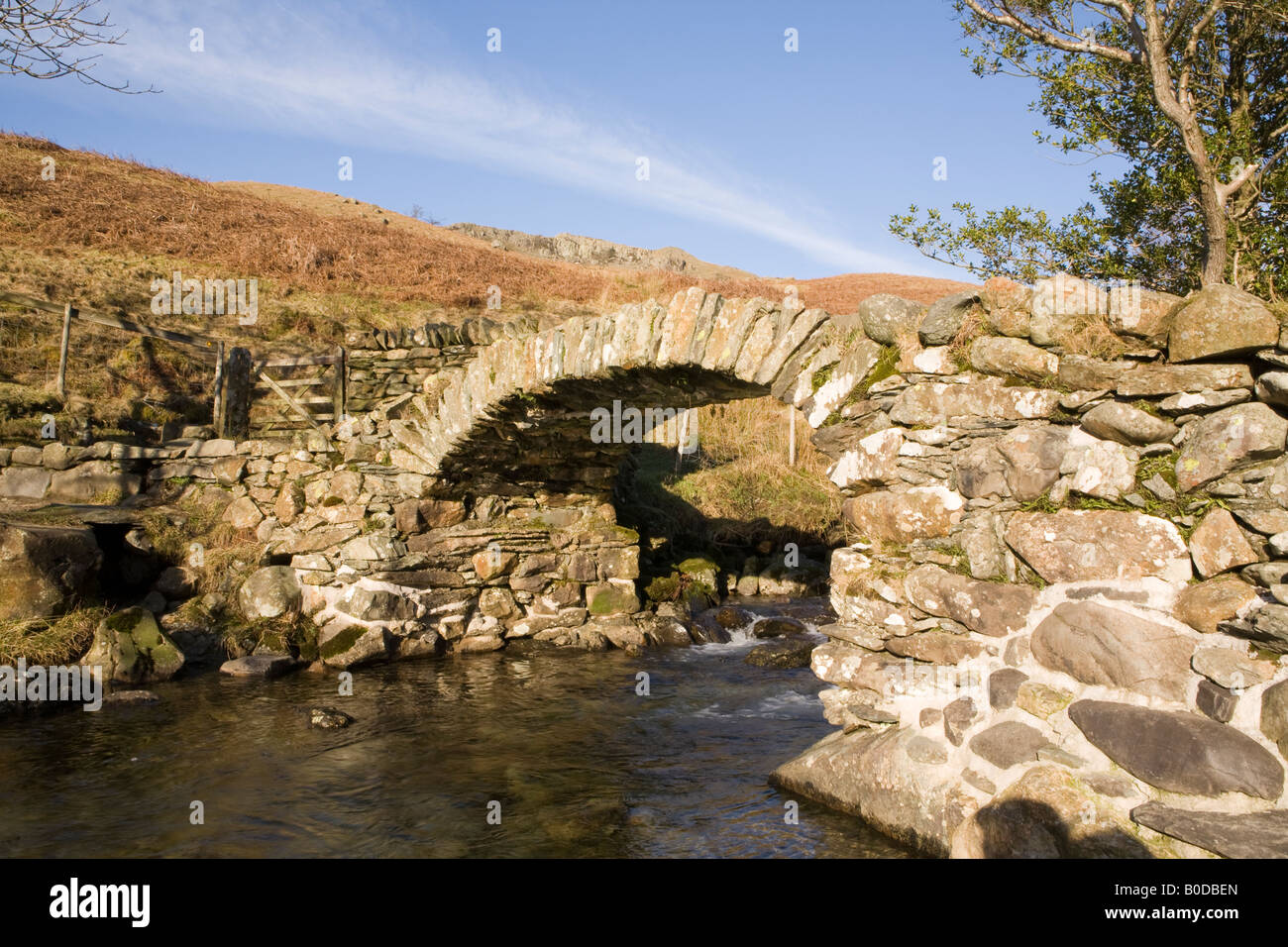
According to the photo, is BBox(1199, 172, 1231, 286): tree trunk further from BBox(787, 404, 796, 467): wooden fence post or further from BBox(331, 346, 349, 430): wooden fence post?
BBox(787, 404, 796, 467): wooden fence post

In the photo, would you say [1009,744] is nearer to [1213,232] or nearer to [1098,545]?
[1098,545]

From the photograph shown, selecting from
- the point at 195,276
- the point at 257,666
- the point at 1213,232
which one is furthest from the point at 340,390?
the point at 195,276

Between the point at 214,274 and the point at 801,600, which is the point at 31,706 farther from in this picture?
the point at 214,274

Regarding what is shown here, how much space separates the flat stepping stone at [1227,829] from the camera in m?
2.76

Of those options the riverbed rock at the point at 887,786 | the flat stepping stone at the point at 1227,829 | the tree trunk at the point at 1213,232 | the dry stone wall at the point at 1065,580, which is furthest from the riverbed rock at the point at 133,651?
the tree trunk at the point at 1213,232

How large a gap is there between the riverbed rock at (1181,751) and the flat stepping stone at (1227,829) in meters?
0.08

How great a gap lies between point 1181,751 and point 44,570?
8760mm

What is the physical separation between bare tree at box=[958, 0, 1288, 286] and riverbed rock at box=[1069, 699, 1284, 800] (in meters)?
4.38

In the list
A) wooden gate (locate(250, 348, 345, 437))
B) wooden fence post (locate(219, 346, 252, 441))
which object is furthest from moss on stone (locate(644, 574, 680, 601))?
wooden fence post (locate(219, 346, 252, 441))

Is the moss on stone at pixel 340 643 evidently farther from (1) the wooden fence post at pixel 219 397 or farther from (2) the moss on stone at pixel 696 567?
(2) the moss on stone at pixel 696 567
